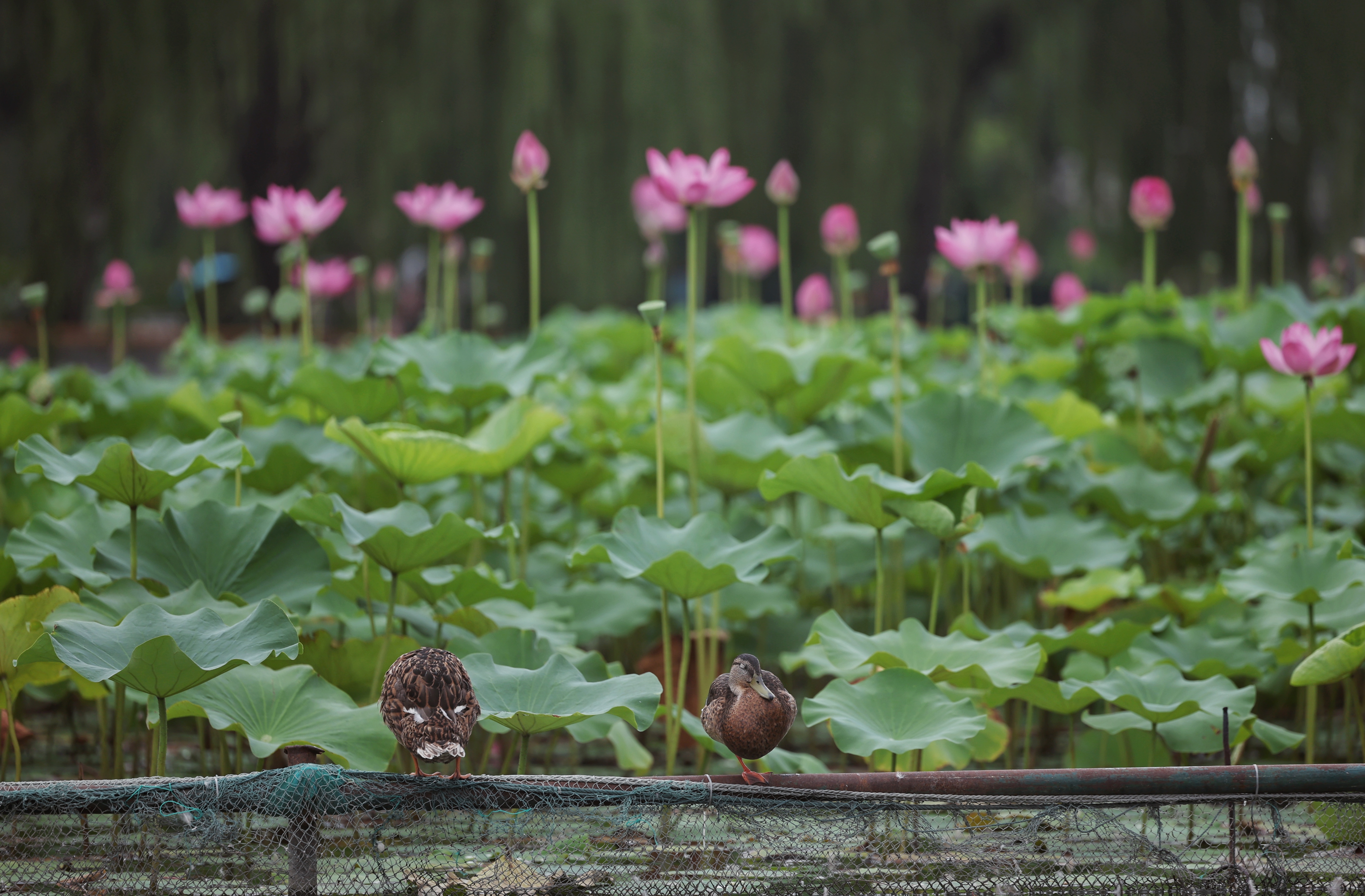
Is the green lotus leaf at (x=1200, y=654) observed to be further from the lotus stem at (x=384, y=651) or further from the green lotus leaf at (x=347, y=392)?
the green lotus leaf at (x=347, y=392)

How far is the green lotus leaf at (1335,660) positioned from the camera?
1393 mm

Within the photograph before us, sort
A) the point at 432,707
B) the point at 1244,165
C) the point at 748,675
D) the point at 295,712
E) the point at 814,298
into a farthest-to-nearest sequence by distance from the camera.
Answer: the point at 814,298 → the point at 1244,165 → the point at 295,712 → the point at 748,675 → the point at 432,707

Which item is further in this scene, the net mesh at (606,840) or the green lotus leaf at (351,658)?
the green lotus leaf at (351,658)

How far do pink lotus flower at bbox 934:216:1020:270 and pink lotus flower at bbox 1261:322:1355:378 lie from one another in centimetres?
60

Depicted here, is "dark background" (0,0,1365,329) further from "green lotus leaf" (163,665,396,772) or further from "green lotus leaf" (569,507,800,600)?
"green lotus leaf" (163,665,396,772)

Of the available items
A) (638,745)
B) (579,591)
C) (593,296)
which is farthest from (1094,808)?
(593,296)

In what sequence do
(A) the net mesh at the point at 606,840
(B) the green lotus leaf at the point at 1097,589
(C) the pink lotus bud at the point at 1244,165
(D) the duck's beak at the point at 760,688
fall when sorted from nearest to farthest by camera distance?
(A) the net mesh at the point at 606,840 → (D) the duck's beak at the point at 760,688 → (B) the green lotus leaf at the point at 1097,589 → (C) the pink lotus bud at the point at 1244,165

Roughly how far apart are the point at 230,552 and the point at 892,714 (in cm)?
90

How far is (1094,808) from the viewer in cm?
117

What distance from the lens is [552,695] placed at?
1299 millimetres

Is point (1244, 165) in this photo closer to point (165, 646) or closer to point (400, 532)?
point (400, 532)

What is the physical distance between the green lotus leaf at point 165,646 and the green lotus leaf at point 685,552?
0.42 meters

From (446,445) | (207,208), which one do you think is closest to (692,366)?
(446,445)

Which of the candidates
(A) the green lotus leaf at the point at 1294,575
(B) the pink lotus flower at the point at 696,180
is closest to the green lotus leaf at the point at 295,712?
(B) the pink lotus flower at the point at 696,180
